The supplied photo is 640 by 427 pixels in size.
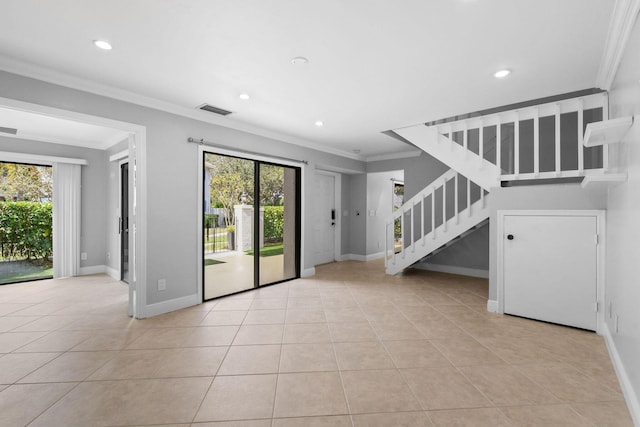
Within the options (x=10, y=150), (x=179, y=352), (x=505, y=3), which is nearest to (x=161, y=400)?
(x=179, y=352)

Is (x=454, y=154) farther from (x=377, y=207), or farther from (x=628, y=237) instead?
(x=377, y=207)

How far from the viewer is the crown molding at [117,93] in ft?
8.50

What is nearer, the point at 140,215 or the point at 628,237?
the point at 628,237

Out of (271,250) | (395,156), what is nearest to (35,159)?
(271,250)

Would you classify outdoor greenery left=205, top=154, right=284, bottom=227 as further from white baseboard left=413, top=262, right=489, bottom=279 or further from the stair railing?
white baseboard left=413, top=262, right=489, bottom=279

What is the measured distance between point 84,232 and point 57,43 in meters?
4.45

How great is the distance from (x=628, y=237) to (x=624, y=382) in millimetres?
978

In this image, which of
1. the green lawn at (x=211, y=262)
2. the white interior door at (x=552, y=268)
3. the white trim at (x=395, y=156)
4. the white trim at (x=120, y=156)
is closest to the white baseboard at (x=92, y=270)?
the white trim at (x=120, y=156)

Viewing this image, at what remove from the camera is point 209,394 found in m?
1.98

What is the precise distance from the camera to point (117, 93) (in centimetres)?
313

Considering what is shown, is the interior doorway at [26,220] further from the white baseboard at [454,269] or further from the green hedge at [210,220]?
the white baseboard at [454,269]

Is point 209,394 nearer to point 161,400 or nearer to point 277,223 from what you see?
point 161,400

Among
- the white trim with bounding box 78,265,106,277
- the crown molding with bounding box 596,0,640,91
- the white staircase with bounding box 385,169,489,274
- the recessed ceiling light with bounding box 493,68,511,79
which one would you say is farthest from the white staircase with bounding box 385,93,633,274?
the white trim with bounding box 78,265,106,277

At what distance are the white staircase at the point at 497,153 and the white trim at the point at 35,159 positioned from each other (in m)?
5.72
